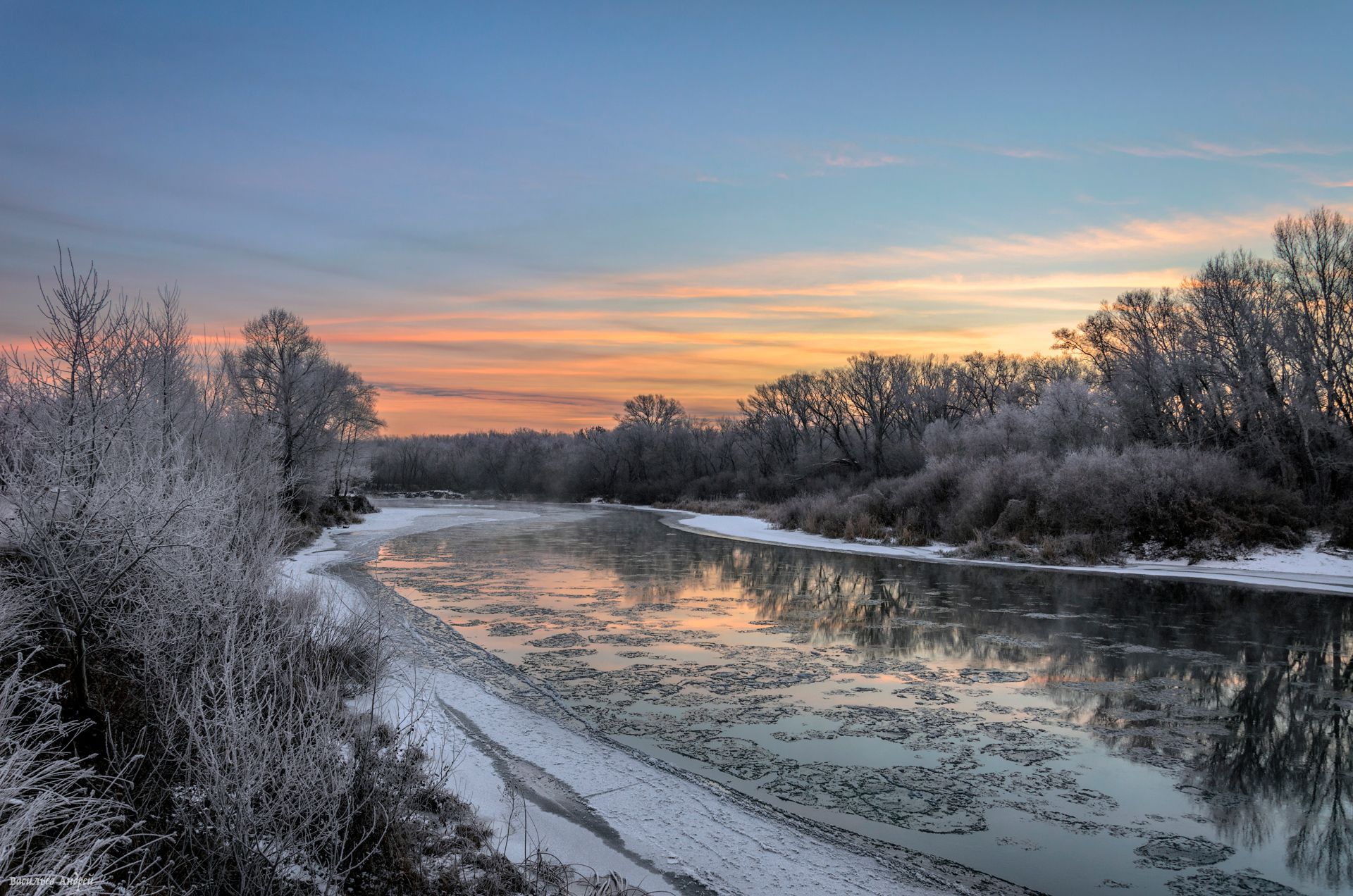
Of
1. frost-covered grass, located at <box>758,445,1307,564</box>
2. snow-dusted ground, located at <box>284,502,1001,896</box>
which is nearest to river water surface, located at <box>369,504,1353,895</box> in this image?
snow-dusted ground, located at <box>284,502,1001,896</box>

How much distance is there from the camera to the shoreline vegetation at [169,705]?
4297 millimetres

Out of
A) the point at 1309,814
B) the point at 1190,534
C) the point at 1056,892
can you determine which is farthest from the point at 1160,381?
the point at 1056,892

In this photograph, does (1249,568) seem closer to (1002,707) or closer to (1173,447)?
(1173,447)

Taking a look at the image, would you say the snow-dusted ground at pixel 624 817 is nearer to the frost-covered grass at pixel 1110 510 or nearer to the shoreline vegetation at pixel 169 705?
the shoreline vegetation at pixel 169 705

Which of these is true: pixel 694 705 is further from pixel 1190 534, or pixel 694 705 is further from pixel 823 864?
pixel 1190 534

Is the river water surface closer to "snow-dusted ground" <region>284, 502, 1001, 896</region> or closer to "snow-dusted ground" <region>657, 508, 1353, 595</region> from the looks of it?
"snow-dusted ground" <region>284, 502, 1001, 896</region>

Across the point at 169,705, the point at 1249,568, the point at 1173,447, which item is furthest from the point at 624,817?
the point at 1173,447

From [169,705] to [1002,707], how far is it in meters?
8.80

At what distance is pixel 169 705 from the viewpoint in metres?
5.50

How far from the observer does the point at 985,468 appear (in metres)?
29.5

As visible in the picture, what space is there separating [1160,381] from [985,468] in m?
8.39

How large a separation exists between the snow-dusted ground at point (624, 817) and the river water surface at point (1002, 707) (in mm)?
436

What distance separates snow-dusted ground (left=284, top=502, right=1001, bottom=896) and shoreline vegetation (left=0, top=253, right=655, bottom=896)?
1.36ft

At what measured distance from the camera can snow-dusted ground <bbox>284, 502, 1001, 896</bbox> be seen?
17.5 feet
